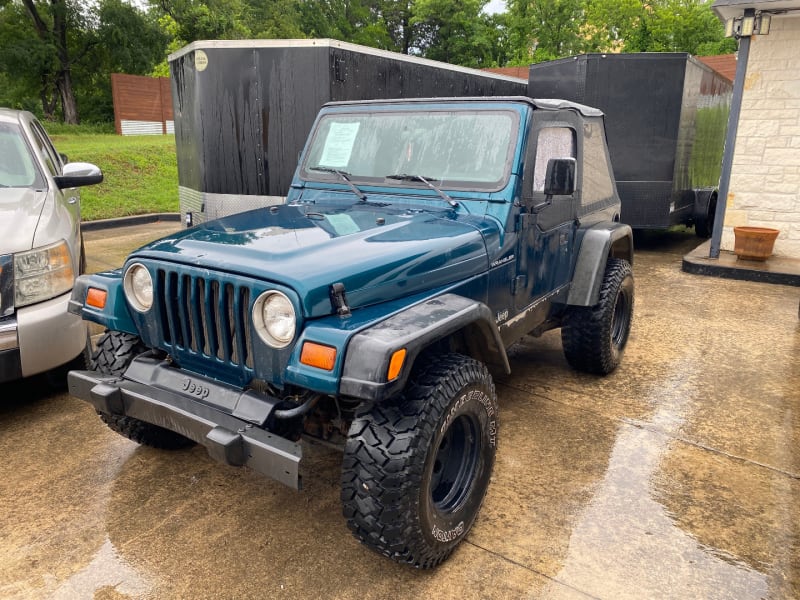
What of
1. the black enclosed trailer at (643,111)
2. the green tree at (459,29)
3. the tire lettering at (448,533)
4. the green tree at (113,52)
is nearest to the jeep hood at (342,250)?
the tire lettering at (448,533)

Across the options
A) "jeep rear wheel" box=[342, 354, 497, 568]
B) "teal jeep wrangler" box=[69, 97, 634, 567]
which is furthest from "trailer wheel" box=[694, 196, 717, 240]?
"jeep rear wheel" box=[342, 354, 497, 568]

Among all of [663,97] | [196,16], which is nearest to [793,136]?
[663,97]

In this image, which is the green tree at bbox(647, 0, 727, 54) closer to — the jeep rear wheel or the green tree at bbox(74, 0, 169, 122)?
the green tree at bbox(74, 0, 169, 122)

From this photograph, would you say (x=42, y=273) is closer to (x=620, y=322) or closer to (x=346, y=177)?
(x=346, y=177)

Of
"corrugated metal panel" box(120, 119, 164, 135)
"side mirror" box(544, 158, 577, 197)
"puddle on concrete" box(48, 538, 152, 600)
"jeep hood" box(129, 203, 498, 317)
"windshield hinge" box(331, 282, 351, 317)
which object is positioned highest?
"corrugated metal panel" box(120, 119, 164, 135)

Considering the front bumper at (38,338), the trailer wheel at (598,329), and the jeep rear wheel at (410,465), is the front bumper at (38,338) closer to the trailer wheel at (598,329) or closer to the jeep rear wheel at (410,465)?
the jeep rear wheel at (410,465)

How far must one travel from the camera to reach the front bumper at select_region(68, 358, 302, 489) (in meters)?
2.30

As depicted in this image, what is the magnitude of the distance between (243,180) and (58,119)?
28500 mm

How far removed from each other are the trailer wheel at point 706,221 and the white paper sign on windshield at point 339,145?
8.14 meters

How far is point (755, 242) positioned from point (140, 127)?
22482mm

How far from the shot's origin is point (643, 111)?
8695 millimetres

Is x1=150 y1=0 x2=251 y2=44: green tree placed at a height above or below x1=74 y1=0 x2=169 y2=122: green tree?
above

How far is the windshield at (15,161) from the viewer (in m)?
4.44

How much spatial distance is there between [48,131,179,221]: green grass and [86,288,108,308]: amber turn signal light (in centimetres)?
856
